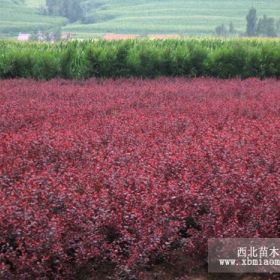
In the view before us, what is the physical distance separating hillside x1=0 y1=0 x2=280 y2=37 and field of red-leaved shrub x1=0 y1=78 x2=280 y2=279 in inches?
3019

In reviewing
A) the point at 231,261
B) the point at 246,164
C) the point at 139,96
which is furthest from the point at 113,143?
the point at 139,96

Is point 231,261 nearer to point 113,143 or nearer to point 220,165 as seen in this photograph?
point 220,165

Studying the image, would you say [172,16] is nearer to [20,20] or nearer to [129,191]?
[20,20]

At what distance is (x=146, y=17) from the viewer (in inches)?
3991

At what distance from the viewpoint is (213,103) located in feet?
28.1

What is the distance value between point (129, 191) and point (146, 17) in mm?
99283

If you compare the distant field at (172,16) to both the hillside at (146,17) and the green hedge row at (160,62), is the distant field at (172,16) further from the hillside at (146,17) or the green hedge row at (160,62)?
the green hedge row at (160,62)

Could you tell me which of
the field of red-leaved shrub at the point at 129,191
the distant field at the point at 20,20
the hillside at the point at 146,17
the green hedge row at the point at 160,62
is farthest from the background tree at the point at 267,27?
the field of red-leaved shrub at the point at 129,191

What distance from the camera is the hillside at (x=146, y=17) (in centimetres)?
8819

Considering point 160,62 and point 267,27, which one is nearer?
point 160,62

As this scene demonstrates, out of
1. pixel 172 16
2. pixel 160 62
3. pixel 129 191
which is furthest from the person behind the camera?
pixel 172 16

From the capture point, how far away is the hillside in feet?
289

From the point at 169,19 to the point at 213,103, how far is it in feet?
299

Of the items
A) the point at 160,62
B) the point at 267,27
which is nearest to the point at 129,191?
the point at 160,62
